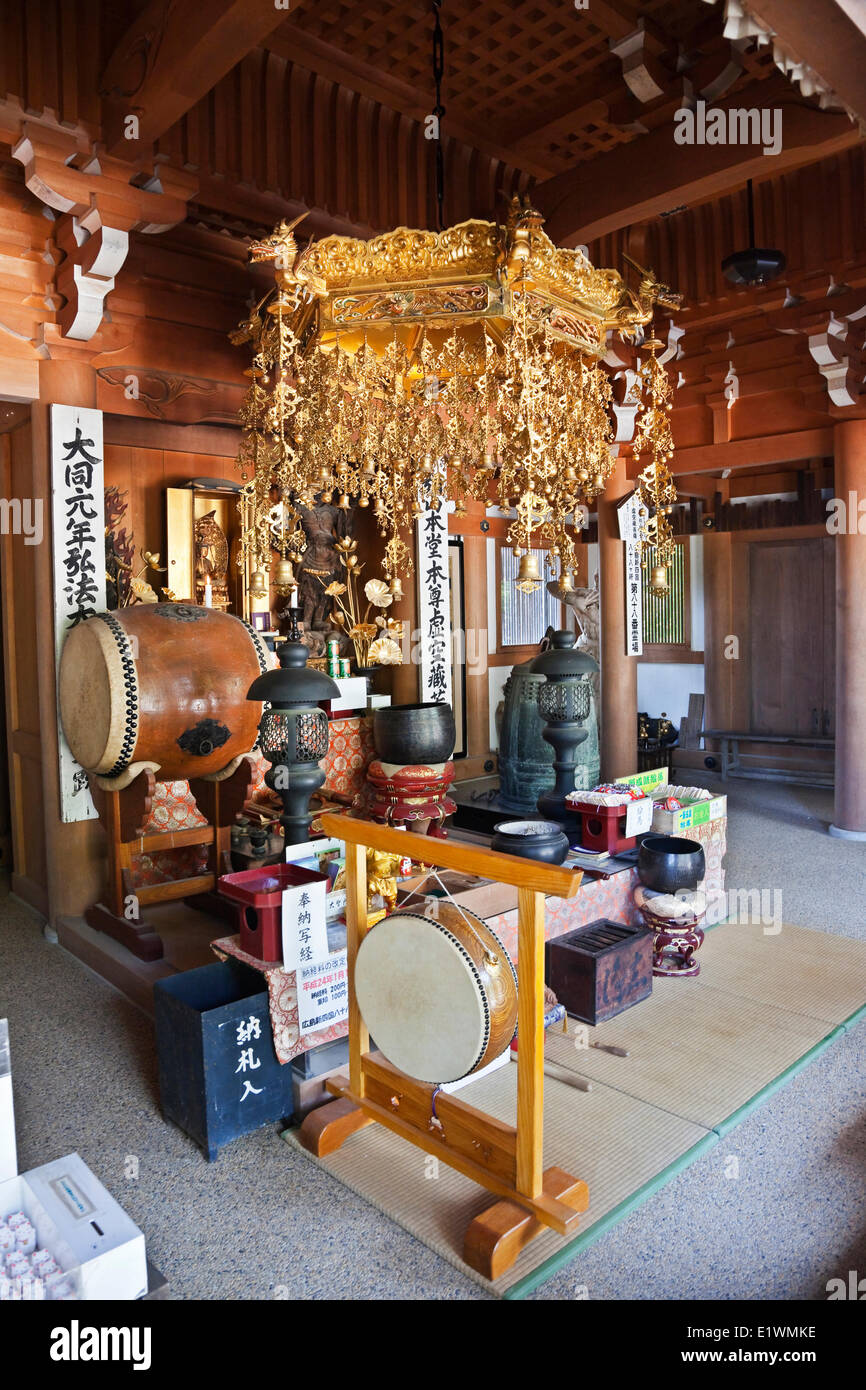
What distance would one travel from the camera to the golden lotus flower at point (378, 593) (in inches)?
238

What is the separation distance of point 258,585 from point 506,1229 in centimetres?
399

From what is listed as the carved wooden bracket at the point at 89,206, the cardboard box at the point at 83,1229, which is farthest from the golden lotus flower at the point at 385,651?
the cardboard box at the point at 83,1229

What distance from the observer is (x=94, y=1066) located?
9.40 ft

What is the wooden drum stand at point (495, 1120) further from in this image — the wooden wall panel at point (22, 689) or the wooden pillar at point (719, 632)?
the wooden pillar at point (719, 632)

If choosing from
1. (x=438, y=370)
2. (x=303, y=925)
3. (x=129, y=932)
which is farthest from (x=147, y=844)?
(x=438, y=370)

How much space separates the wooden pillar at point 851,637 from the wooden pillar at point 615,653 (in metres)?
1.45

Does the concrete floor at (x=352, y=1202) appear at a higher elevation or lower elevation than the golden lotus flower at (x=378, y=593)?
lower

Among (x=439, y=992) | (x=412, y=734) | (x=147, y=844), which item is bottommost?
(x=147, y=844)

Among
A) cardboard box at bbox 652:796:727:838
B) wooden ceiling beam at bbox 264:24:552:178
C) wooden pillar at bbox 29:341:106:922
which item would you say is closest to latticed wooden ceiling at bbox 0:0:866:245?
wooden ceiling beam at bbox 264:24:552:178

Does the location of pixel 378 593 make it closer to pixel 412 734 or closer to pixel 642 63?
pixel 412 734

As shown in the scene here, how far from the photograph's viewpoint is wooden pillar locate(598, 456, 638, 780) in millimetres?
6461

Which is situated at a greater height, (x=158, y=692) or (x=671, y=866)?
(x=158, y=692)

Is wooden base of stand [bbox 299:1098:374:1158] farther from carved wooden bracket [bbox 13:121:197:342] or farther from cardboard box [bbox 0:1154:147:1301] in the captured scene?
carved wooden bracket [bbox 13:121:197:342]

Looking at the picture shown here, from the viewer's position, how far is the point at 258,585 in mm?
5195
